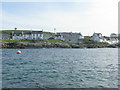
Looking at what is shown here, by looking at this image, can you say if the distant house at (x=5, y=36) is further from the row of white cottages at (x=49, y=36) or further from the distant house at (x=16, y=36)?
the distant house at (x=16, y=36)

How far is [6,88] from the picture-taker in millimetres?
15352

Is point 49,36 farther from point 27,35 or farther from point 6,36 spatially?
point 6,36

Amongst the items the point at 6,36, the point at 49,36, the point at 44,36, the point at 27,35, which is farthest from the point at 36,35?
the point at 6,36

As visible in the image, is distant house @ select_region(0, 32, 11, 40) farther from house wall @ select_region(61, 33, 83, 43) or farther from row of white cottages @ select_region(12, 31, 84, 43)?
house wall @ select_region(61, 33, 83, 43)

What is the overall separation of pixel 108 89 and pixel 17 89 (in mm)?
7780

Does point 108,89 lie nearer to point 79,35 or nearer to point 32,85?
point 32,85

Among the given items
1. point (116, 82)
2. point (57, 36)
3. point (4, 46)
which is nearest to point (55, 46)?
point (4, 46)

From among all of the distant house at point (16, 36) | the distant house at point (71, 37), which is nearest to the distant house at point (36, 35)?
the distant house at point (16, 36)

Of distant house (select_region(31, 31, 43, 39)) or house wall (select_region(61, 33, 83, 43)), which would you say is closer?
distant house (select_region(31, 31, 43, 39))

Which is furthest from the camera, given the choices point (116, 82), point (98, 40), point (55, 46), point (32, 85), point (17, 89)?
point (98, 40)

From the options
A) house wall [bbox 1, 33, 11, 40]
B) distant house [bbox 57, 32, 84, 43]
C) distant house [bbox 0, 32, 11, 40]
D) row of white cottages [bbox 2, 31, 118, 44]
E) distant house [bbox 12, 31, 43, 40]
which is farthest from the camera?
distant house [bbox 57, 32, 84, 43]

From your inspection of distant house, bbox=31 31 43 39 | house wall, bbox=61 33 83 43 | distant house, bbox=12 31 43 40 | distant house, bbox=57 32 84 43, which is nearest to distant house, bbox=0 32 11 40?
distant house, bbox=12 31 43 40

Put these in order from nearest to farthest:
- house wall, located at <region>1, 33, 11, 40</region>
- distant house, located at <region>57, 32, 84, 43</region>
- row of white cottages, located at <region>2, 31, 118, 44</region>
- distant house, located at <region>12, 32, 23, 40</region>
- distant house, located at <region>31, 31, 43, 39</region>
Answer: distant house, located at <region>12, 32, 23, 40</region>, row of white cottages, located at <region>2, 31, 118, 44</region>, distant house, located at <region>31, 31, 43, 39</region>, house wall, located at <region>1, 33, 11, 40</region>, distant house, located at <region>57, 32, 84, 43</region>

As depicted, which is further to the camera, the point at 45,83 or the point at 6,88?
the point at 45,83
